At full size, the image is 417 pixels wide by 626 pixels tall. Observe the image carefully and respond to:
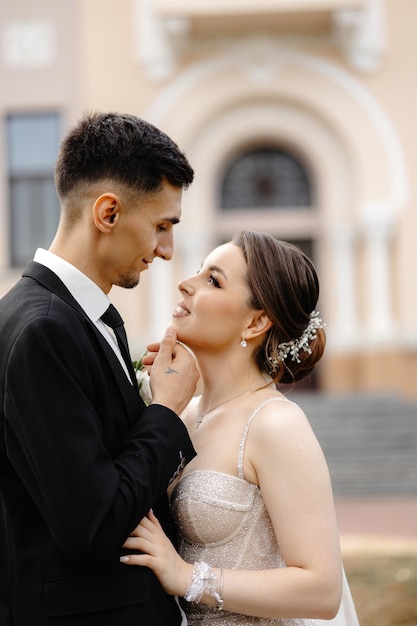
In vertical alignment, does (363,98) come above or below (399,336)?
above

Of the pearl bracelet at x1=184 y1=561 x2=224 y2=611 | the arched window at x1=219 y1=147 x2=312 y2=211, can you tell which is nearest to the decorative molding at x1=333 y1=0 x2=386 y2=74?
the arched window at x1=219 y1=147 x2=312 y2=211

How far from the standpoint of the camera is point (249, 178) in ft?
49.2

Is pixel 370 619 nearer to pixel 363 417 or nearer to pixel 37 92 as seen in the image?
pixel 363 417

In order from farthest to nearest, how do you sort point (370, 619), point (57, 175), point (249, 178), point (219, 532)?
point (249, 178) < point (370, 619) < point (219, 532) < point (57, 175)

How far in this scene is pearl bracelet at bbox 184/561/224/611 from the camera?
2.33m

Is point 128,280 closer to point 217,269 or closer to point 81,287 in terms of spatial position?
point 81,287

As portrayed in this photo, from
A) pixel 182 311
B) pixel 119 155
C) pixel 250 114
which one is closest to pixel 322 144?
pixel 250 114

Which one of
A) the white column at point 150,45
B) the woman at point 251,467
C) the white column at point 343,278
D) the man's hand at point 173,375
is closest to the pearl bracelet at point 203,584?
the woman at point 251,467

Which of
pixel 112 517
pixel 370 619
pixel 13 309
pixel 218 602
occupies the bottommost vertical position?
pixel 370 619

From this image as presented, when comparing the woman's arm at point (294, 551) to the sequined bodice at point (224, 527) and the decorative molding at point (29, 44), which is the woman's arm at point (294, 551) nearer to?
the sequined bodice at point (224, 527)

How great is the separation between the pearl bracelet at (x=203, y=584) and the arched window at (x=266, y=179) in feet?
42.0

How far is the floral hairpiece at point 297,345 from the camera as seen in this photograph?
281 centimetres

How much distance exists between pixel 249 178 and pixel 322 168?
125 cm

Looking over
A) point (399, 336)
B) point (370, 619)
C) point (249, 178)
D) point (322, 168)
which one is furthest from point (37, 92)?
point (370, 619)
